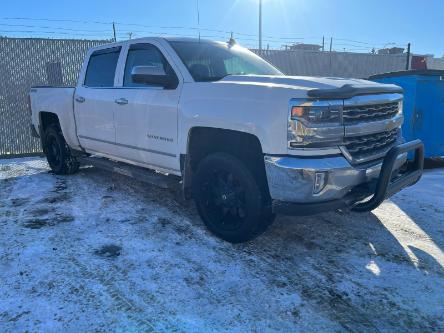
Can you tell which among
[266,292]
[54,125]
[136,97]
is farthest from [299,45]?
[266,292]

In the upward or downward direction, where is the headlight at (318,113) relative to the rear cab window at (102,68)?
downward

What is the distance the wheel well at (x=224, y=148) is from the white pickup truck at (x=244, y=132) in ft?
0.03

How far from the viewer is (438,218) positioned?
4.62m

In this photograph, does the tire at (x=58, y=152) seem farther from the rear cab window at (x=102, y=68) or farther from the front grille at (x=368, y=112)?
the front grille at (x=368, y=112)

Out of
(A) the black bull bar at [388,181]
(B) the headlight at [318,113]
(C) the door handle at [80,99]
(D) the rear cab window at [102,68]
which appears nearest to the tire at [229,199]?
(B) the headlight at [318,113]

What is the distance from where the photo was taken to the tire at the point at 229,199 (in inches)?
138

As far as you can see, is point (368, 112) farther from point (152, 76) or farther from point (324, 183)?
point (152, 76)

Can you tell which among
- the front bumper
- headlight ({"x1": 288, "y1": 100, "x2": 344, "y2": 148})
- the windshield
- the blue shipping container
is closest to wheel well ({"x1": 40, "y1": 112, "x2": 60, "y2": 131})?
the windshield

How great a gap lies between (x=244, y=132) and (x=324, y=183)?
2.59 ft

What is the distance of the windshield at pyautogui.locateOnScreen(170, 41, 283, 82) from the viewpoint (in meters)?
4.21

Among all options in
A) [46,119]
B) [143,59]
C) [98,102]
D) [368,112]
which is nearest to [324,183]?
[368,112]

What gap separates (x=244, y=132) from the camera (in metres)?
3.42

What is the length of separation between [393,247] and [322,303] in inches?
52.4

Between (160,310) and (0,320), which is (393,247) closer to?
(160,310)
